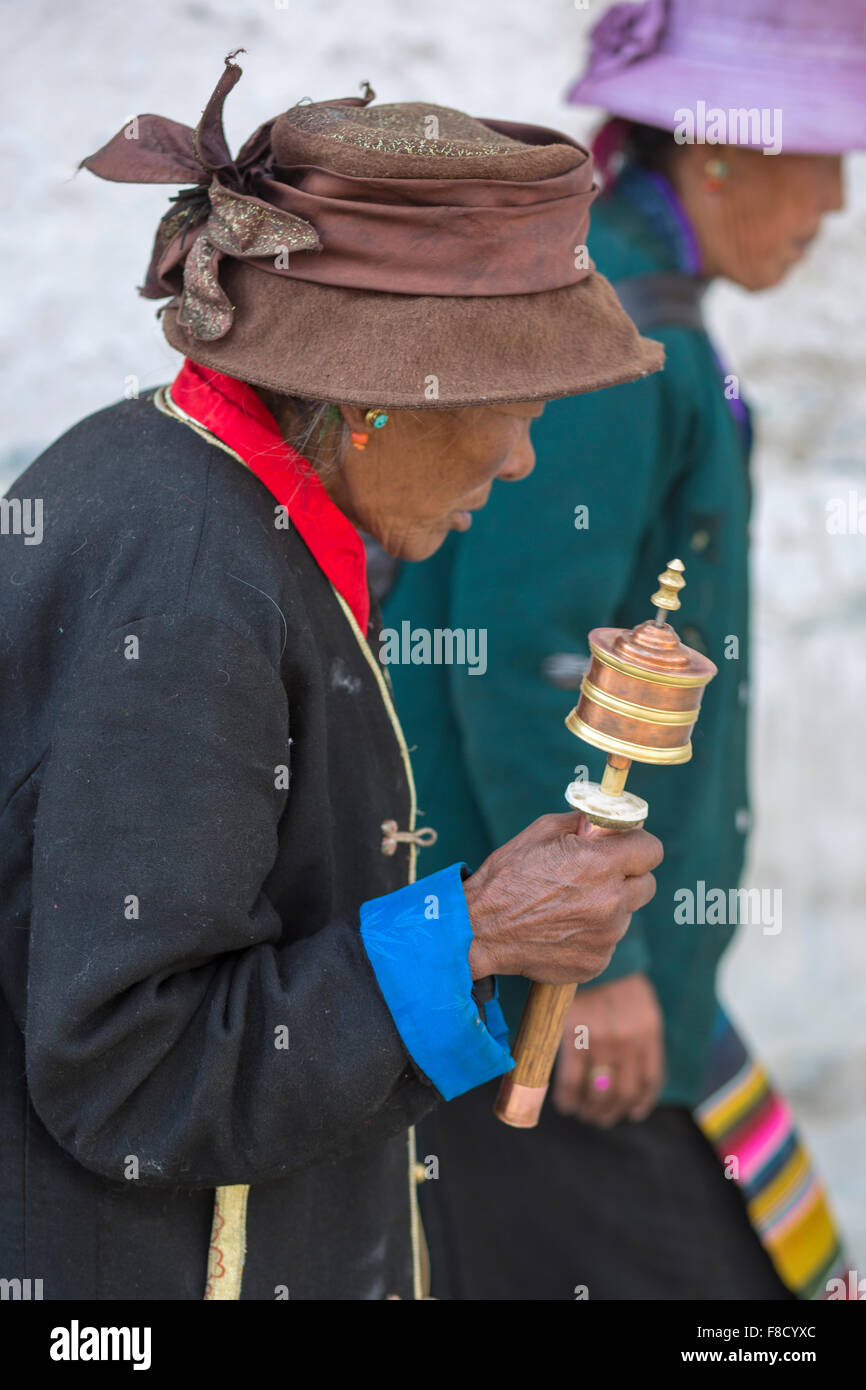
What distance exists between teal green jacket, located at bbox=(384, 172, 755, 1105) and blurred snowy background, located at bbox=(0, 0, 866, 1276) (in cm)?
164

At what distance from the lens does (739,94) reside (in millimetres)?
2857

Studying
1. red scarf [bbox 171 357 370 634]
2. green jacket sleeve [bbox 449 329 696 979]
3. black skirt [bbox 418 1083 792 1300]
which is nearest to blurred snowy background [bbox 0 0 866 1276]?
black skirt [bbox 418 1083 792 1300]

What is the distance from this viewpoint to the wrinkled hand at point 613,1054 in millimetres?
2729

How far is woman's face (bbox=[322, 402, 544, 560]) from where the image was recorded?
1.78 m

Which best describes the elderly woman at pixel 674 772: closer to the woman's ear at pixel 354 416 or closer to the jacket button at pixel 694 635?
the jacket button at pixel 694 635

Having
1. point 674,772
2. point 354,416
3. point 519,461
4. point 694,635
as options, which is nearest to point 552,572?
point 694,635

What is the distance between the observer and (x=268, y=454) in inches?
68.3

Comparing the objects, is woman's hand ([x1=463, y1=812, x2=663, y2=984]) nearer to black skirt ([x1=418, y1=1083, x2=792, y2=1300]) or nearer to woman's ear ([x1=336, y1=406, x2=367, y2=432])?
woman's ear ([x1=336, y1=406, x2=367, y2=432])

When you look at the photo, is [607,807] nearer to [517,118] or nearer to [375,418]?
[375,418]

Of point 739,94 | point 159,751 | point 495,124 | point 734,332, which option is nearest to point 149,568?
point 159,751

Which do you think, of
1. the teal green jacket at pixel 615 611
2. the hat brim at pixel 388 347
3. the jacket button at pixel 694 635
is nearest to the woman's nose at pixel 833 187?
the teal green jacket at pixel 615 611

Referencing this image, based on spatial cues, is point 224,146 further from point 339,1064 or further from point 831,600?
point 831,600

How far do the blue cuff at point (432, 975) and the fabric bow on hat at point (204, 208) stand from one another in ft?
2.14

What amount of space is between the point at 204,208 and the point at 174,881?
0.77 meters
